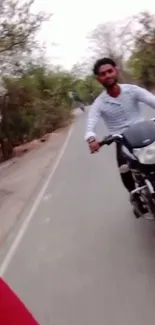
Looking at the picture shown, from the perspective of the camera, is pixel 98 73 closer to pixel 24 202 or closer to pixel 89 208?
pixel 89 208

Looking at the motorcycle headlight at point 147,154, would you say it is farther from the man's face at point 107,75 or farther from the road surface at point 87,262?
the road surface at point 87,262

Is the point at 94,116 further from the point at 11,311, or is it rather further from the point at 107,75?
the point at 11,311

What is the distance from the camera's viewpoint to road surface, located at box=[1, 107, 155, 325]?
5316mm

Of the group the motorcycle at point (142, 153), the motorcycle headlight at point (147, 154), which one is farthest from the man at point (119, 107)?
the motorcycle headlight at point (147, 154)

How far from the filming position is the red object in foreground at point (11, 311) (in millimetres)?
2291

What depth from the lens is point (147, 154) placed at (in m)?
6.09

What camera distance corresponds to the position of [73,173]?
636 inches

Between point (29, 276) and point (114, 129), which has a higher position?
point (114, 129)

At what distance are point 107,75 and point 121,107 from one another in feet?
1.99

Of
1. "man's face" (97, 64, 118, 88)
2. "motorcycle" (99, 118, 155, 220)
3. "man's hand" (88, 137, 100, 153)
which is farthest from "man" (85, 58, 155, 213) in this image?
"motorcycle" (99, 118, 155, 220)

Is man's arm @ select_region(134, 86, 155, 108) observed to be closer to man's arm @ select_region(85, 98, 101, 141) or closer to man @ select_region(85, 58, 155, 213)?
man @ select_region(85, 58, 155, 213)

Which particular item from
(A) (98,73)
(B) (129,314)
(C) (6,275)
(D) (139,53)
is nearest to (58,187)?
(C) (6,275)

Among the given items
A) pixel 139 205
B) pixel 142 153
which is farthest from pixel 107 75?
pixel 139 205

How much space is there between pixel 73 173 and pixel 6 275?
880 centimetres
